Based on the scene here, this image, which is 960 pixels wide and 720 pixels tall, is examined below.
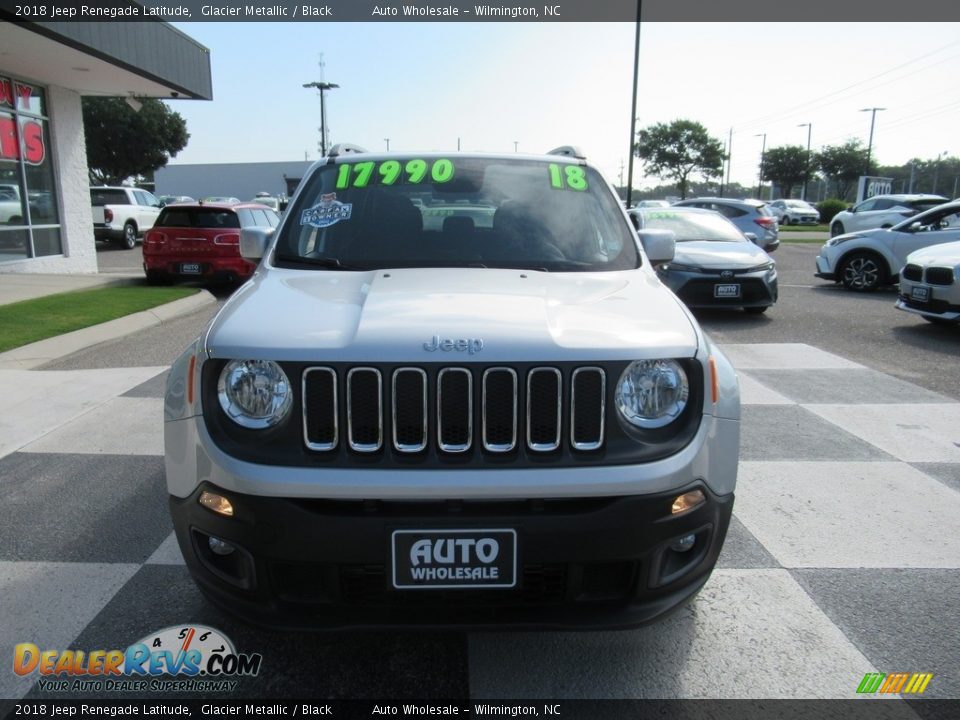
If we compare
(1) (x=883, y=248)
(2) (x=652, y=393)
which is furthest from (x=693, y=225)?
(2) (x=652, y=393)

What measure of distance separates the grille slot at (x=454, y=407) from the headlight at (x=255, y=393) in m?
0.46

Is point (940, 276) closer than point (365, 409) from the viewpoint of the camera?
No

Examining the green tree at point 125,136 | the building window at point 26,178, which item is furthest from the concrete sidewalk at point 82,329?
the green tree at point 125,136

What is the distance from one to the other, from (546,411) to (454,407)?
0.27m

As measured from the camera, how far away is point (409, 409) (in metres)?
2.19

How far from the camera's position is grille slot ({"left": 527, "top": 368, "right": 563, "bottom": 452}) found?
7.22 ft

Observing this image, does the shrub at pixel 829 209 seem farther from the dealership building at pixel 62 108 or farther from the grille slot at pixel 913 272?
the grille slot at pixel 913 272

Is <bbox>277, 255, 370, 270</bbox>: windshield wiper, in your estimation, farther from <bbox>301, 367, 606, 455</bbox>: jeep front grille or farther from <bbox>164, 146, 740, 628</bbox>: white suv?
<bbox>301, 367, 606, 455</bbox>: jeep front grille

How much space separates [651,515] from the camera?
2.15 meters

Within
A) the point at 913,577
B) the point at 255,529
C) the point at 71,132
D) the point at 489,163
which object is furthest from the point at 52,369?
the point at 71,132

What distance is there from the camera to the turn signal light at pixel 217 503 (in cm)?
218

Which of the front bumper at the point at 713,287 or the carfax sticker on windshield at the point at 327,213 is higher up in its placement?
the carfax sticker on windshield at the point at 327,213

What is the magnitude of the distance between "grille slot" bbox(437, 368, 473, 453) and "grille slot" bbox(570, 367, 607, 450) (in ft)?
1.03

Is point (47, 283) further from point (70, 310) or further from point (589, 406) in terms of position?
point (589, 406)
